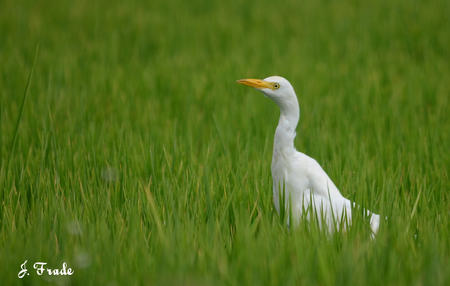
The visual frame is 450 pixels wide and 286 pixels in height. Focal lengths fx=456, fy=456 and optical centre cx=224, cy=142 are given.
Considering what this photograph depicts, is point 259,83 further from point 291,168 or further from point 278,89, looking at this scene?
point 291,168

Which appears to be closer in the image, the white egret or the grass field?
the grass field

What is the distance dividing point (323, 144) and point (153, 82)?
8.32 ft

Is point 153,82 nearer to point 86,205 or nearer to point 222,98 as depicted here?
point 222,98

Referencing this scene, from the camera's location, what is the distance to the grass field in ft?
6.41

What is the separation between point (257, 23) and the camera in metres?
8.30

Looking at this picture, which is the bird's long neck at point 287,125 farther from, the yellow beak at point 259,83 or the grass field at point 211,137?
the grass field at point 211,137

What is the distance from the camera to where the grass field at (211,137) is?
6.41 ft

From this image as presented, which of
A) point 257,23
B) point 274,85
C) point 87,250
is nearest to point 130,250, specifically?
point 87,250

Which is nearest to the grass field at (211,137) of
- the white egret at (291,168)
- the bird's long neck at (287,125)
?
the white egret at (291,168)

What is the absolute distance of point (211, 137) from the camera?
3938 mm
